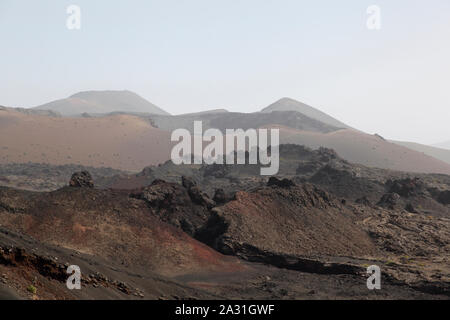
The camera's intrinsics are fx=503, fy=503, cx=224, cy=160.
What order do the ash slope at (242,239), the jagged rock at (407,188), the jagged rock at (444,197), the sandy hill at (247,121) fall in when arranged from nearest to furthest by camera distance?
the ash slope at (242,239) → the jagged rock at (407,188) → the jagged rock at (444,197) → the sandy hill at (247,121)

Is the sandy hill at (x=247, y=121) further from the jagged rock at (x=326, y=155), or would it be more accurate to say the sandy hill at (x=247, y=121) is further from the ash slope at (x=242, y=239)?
the ash slope at (x=242, y=239)

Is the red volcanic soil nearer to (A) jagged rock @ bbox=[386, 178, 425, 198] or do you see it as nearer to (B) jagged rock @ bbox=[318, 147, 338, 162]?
(A) jagged rock @ bbox=[386, 178, 425, 198]

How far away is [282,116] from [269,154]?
7661 cm

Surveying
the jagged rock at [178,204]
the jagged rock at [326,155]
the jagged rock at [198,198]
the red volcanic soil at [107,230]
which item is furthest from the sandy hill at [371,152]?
the red volcanic soil at [107,230]

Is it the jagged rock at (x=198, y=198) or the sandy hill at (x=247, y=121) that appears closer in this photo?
the jagged rock at (x=198, y=198)

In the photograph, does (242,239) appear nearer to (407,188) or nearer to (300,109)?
(407,188)

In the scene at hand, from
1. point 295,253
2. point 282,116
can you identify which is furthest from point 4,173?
point 282,116

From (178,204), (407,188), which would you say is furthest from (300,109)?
(178,204)

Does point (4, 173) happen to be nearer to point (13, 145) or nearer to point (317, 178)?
point (13, 145)

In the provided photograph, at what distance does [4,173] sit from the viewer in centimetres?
6325

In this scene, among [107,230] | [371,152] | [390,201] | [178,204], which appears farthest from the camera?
[371,152]

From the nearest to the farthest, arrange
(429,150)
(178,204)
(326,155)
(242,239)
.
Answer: (242,239)
(178,204)
(326,155)
(429,150)

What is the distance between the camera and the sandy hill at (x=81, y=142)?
7769cm

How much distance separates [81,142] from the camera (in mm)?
87938
